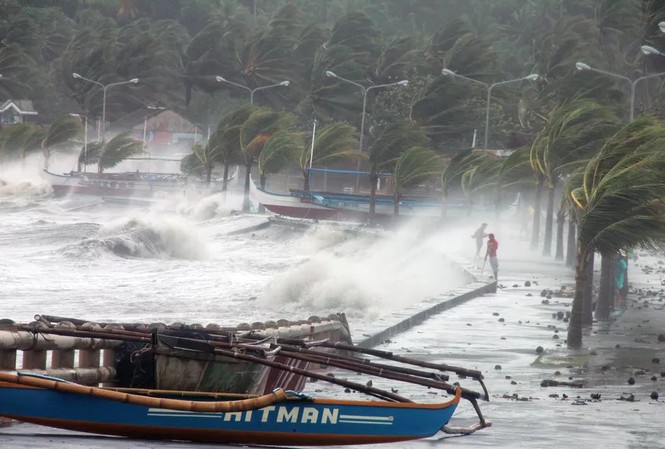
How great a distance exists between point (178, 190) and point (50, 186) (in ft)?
51.6

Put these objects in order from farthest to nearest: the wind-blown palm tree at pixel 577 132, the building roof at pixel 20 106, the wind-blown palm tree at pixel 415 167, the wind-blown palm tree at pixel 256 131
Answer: the building roof at pixel 20 106, the wind-blown palm tree at pixel 256 131, the wind-blown palm tree at pixel 415 167, the wind-blown palm tree at pixel 577 132

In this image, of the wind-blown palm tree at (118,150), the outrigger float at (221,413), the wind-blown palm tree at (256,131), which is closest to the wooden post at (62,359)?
the outrigger float at (221,413)

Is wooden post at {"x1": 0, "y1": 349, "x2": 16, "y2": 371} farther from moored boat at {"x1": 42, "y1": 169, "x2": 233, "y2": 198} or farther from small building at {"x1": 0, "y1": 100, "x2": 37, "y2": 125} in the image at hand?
small building at {"x1": 0, "y1": 100, "x2": 37, "y2": 125}

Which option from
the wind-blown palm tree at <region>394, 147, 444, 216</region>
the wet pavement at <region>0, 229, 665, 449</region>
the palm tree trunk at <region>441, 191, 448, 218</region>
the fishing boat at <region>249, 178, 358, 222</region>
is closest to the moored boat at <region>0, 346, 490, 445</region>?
the wet pavement at <region>0, 229, 665, 449</region>

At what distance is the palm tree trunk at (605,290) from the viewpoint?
25516 mm

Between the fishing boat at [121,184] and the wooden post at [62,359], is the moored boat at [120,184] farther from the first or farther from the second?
the wooden post at [62,359]

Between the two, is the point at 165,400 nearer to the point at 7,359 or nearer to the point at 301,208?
the point at 7,359

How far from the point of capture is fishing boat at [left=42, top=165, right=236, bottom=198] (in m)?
97.0

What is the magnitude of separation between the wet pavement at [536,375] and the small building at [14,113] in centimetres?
11766

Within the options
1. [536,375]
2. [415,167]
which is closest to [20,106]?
[415,167]

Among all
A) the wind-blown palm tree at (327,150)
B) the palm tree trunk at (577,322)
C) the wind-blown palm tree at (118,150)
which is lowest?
the palm tree trunk at (577,322)

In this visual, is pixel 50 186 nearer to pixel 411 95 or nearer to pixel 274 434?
pixel 411 95

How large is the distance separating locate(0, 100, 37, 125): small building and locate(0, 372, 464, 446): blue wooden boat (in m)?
134

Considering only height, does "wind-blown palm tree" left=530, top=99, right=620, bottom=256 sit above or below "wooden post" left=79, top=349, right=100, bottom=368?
above
